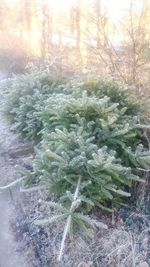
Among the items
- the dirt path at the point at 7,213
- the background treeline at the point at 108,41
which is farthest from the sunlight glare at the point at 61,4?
the dirt path at the point at 7,213

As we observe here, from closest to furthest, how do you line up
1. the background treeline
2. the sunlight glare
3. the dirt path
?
1. the dirt path
2. the background treeline
3. the sunlight glare

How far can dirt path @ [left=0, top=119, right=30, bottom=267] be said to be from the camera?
3.84 m

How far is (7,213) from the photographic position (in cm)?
Result: 454

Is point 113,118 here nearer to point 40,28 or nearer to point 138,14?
point 138,14

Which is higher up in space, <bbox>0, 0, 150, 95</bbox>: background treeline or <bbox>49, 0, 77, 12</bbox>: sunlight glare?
<bbox>49, 0, 77, 12</bbox>: sunlight glare

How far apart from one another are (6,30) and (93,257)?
1086cm

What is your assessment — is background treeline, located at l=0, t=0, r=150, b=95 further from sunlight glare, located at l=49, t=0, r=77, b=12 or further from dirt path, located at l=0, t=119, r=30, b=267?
dirt path, located at l=0, t=119, r=30, b=267

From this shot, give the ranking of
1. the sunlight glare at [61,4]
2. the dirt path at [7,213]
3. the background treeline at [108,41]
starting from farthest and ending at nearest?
the sunlight glare at [61,4] < the background treeline at [108,41] < the dirt path at [7,213]

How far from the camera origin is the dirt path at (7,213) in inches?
151

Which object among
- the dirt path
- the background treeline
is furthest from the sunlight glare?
the dirt path

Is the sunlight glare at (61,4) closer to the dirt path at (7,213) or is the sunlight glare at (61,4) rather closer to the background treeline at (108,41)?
the background treeline at (108,41)

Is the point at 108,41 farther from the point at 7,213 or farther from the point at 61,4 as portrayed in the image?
the point at 61,4

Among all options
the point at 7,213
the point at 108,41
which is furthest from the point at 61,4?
the point at 7,213

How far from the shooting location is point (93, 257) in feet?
11.4
